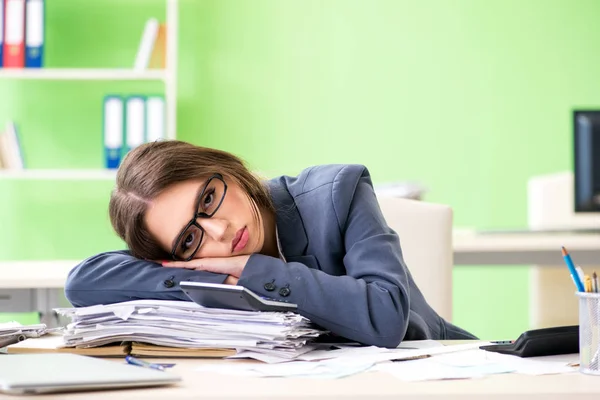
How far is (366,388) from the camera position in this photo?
2.92ft

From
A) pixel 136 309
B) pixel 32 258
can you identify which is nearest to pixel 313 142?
pixel 32 258

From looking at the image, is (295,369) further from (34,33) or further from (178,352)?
(34,33)

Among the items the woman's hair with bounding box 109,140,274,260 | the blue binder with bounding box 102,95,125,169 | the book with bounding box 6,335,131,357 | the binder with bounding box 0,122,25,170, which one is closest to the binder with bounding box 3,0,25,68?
the binder with bounding box 0,122,25,170

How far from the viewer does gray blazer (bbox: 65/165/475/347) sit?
4.02 feet

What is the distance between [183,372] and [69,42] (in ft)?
11.7

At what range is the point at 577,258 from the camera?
10.2 ft

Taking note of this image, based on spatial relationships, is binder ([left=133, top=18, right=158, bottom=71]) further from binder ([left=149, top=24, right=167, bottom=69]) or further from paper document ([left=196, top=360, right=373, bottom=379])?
paper document ([left=196, top=360, right=373, bottom=379])

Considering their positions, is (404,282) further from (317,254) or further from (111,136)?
(111,136)

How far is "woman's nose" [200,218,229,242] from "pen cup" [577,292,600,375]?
0.56 metres

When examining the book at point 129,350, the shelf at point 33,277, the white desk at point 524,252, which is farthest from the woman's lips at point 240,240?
the white desk at point 524,252

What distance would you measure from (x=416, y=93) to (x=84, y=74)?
1.72 m

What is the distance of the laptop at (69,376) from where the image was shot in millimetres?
820

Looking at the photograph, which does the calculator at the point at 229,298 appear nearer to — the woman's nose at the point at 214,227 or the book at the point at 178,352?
the book at the point at 178,352

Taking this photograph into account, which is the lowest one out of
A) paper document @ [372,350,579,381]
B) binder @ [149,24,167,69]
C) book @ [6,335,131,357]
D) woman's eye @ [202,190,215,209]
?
book @ [6,335,131,357]
